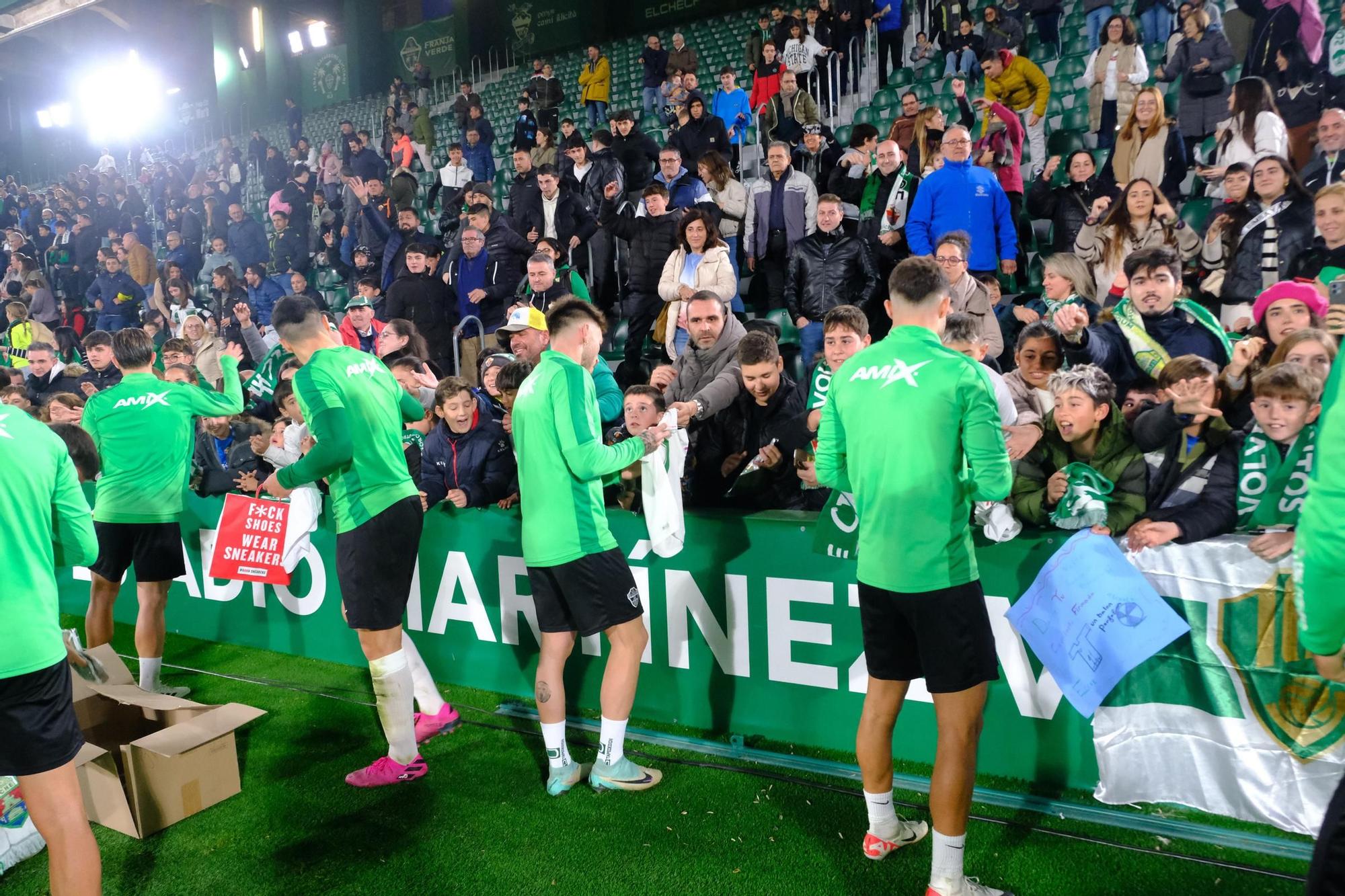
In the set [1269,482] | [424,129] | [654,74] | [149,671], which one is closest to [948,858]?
[1269,482]

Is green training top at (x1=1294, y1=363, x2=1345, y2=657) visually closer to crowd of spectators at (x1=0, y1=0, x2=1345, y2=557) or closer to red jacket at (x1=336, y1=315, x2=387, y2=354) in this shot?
crowd of spectators at (x1=0, y1=0, x2=1345, y2=557)

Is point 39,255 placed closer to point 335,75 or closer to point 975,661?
point 335,75

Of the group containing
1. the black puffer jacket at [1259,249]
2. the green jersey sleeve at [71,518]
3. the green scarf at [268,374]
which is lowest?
the green jersey sleeve at [71,518]

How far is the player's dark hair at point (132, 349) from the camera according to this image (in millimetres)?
4660

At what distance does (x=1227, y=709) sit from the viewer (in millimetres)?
3018

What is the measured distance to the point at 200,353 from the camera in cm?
1015

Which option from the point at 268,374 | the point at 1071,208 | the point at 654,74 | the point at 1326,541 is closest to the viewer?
the point at 1326,541

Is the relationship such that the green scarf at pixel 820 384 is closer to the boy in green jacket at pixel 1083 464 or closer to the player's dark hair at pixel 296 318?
the boy in green jacket at pixel 1083 464

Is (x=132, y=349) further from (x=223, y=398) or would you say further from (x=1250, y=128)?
(x=1250, y=128)

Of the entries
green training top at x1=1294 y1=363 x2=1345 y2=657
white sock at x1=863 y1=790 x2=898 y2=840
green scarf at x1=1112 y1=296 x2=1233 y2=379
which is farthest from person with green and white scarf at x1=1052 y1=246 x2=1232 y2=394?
green training top at x1=1294 y1=363 x2=1345 y2=657

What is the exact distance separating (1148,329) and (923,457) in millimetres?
2524

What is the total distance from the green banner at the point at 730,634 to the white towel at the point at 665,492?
0.57 feet

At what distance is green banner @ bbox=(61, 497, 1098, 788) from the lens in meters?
3.35

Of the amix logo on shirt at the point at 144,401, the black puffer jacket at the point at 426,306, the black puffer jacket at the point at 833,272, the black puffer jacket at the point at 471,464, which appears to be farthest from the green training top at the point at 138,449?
the black puffer jacket at the point at 833,272
